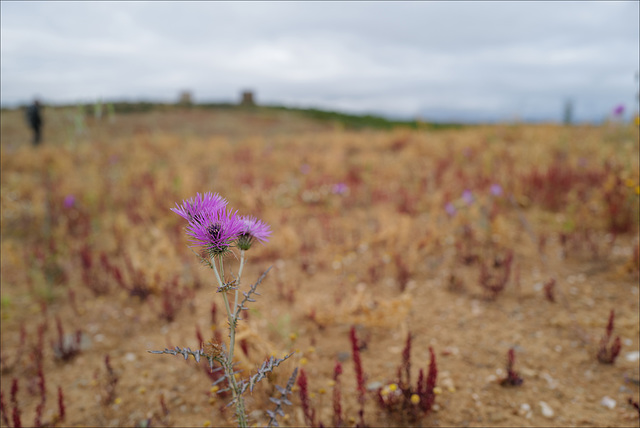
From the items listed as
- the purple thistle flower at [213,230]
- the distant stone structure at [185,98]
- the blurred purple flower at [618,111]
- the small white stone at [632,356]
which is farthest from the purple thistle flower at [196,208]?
the distant stone structure at [185,98]

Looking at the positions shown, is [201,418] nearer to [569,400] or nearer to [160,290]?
[160,290]

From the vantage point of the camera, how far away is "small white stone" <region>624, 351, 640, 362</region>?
7.42ft

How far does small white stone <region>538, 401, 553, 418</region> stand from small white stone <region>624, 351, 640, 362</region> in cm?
70

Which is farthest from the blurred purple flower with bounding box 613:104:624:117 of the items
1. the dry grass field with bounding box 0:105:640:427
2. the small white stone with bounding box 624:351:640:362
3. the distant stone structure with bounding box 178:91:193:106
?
the distant stone structure with bounding box 178:91:193:106

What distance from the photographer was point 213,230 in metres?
1.16

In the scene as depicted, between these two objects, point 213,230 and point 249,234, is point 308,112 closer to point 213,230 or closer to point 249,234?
point 249,234

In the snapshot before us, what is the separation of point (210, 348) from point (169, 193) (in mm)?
4958

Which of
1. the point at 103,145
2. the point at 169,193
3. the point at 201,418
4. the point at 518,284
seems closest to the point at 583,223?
the point at 518,284

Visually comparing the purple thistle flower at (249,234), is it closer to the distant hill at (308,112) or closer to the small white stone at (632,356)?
the small white stone at (632,356)

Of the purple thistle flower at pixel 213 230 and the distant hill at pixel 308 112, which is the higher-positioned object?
the distant hill at pixel 308 112

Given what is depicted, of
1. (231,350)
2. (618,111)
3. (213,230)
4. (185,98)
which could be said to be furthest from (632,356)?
(185,98)

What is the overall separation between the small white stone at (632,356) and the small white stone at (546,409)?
0.70 meters

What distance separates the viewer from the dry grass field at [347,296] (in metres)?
2.11

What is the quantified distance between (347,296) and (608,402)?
Result: 5.76 ft
